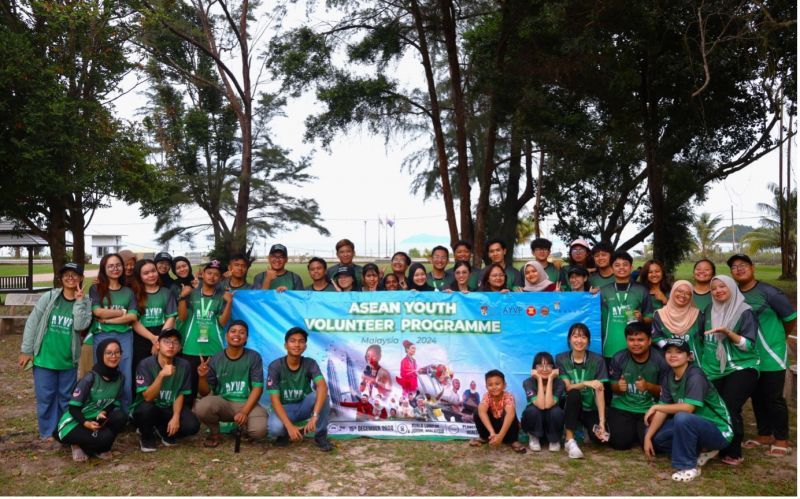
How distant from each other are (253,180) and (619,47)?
17.6 m

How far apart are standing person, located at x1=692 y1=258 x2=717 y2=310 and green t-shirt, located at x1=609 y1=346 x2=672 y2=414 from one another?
58 cm

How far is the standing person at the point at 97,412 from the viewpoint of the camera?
505 centimetres

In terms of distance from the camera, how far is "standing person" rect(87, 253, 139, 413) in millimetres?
5609

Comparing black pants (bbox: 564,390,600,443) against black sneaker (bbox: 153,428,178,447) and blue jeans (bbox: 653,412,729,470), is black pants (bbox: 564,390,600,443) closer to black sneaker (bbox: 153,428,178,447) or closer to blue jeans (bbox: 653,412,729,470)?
blue jeans (bbox: 653,412,729,470)

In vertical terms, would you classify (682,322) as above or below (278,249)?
below

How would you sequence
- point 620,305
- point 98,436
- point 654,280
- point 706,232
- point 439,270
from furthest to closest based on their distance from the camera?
point 706,232, point 439,270, point 654,280, point 620,305, point 98,436

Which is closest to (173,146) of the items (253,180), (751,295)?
(253,180)

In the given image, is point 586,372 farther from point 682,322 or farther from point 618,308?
point 682,322

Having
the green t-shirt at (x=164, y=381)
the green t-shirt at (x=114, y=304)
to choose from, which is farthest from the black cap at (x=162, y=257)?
the green t-shirt at (x=164, y=381)

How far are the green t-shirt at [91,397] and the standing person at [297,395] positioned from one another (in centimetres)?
123

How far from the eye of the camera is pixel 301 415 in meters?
5.52

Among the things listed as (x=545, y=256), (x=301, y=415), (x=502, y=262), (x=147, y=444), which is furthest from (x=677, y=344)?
(x=147, y=444)

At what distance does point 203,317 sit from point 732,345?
4.50m

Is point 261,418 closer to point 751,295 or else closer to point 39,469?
point 39,469
